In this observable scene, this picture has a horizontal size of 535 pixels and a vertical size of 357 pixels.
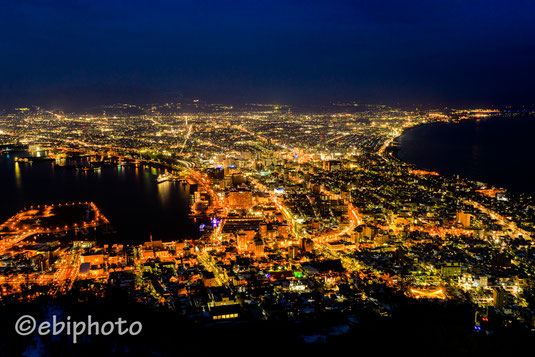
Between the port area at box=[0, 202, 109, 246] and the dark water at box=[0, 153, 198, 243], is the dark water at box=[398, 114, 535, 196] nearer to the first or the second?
the dark water at box=[0, 153, 198, 243]

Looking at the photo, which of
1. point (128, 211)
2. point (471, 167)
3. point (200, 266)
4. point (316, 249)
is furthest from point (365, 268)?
point (471, 167)

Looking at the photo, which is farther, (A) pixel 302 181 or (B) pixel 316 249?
(A) pixel 302 181

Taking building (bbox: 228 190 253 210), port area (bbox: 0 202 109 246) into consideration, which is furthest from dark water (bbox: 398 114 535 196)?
port area (bbox: 0 202 109 246)

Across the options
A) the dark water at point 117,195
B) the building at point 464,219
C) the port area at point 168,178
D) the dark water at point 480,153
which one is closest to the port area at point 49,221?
the dark water at point 117,195

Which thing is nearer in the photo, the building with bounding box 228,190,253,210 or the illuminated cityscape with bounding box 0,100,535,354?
the illuminated cityscape with bounding box 0,100,535,354

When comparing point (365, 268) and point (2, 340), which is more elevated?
point (2, 340)

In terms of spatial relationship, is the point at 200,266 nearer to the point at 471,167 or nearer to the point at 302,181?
the point at 302,181

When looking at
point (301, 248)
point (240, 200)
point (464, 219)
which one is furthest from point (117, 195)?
point (464, 219)
